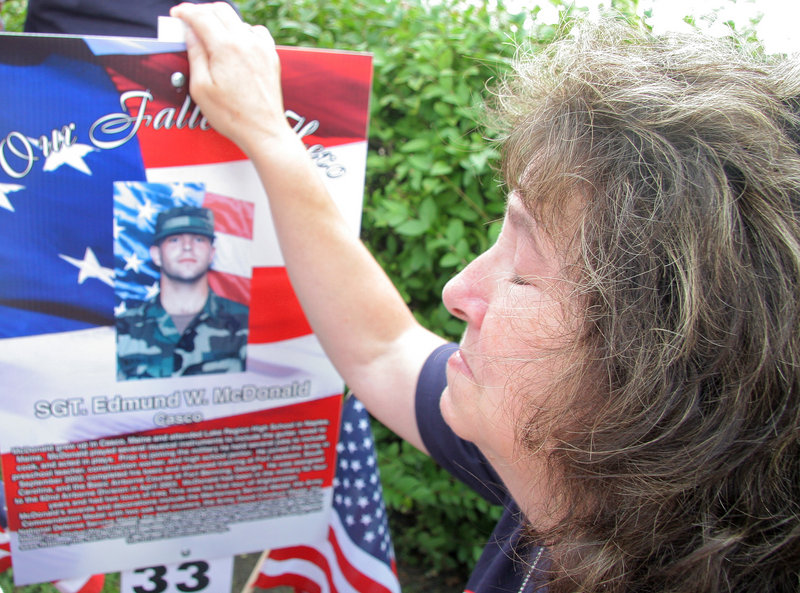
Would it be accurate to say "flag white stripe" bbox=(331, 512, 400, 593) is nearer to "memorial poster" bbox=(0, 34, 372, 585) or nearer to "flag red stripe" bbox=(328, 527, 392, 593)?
"flag red stripe" bbox=(328, 527, 392, 593)

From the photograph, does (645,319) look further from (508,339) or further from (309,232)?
(309,232)

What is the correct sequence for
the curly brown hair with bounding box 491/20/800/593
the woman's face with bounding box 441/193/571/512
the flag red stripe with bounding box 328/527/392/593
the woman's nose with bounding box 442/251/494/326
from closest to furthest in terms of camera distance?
the curly brown hair with bounding box 491/20/800/593
the woman's face with bounding box 441/193/571/512
the woman's nose with bounding box 442/251/494/326
the flag red stripe with bounding box 328/527/392/593

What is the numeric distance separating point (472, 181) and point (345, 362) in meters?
0.89

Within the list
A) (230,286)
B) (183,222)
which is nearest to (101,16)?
(183,222)

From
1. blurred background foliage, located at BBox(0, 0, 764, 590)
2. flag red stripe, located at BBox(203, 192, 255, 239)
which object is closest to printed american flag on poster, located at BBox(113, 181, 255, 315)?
flag red stripe, located at BBox(203, 192, 255, 239)

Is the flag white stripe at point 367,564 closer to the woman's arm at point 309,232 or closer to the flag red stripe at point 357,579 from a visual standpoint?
the flag red stripe at point 357,579

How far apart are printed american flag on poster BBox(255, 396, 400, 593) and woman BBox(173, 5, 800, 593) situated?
0.54 m

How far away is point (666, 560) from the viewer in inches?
35.3

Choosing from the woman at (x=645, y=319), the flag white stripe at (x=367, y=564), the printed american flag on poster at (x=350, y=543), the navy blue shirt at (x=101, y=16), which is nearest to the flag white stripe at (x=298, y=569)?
the printed american flag on poster at (x=350, y=543)

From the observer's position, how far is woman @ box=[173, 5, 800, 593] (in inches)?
30.3

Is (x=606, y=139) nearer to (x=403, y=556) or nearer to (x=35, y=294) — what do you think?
(x=35, y=294)

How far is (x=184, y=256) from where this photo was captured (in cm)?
127

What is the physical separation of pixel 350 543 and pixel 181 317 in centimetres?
70

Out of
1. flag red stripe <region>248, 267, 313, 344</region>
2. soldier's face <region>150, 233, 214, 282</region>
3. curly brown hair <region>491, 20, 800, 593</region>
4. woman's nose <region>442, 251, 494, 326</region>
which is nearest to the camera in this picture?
curly brown hair <region>491, 20, 800, 593</region>
